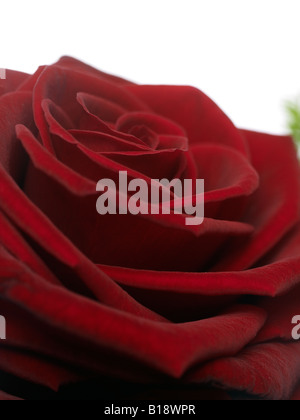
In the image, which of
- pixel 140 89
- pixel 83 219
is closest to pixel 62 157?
pixel 83 219

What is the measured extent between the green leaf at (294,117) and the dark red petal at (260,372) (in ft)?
2.04

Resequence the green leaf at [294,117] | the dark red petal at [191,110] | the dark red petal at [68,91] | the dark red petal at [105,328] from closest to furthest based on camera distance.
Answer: the dark red petal at [105,328] → the dark red petal at [68,91] → the dark red petal at [191,110] → the green leaf at [294,117]

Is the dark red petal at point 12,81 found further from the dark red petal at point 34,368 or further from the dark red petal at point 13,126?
the dark red petal at point 34,368

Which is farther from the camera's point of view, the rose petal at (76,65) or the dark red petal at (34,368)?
the rose petal at (76,65)

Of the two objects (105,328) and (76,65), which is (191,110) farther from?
(105,328)

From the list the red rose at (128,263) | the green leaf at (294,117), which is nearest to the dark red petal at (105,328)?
the red rose at (128,263)

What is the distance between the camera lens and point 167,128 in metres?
0.37

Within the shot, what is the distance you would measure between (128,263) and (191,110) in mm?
185

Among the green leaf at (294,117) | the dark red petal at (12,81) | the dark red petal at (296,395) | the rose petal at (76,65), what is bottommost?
the dark red petal at (296,395)

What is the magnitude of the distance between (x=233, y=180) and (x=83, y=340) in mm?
175

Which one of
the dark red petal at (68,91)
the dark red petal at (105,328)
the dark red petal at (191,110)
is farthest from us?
the dark red petal at (191,110)

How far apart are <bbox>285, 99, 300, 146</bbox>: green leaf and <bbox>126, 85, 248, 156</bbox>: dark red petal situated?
47cm

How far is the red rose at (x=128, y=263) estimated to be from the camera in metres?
0.20
